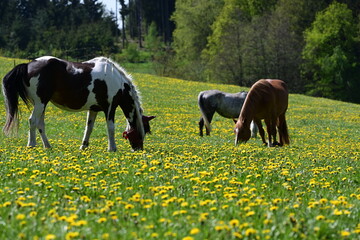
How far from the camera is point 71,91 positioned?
37.0 ft

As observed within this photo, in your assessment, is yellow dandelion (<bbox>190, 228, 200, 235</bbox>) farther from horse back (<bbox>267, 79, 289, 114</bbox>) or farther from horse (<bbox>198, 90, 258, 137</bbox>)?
horse (<bbox>198, 90, 258, 137</bbox>)

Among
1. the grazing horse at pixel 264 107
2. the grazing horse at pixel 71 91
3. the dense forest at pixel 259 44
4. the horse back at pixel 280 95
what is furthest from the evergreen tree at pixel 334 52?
the grazing horse at pixel 71 91

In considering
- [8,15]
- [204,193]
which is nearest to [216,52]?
[8,15]

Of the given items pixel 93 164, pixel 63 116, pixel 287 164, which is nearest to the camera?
pixel 93 164

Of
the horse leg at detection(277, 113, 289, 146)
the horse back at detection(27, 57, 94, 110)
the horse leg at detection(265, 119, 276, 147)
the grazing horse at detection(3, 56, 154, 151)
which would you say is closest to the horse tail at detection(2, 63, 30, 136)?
the grazing horse at detection(3, 56, 154, 151)

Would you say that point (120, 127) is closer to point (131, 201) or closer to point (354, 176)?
point (354, 176)

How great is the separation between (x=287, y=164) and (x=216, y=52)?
63.6 meters

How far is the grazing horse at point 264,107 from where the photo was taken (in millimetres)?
14766

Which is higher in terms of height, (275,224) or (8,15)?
(8,15)

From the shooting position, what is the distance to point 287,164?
31.4 ft

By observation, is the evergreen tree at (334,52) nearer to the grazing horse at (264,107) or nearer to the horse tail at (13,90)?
the grazing horse at (264,107)

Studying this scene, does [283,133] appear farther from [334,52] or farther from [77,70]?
[334,52]

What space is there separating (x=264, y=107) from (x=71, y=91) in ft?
22.1

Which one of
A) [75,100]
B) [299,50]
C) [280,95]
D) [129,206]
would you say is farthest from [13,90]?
[299,50]
